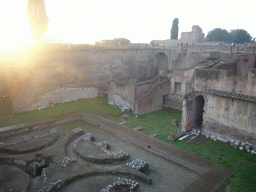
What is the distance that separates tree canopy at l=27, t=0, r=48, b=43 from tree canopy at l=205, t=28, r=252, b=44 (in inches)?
1259

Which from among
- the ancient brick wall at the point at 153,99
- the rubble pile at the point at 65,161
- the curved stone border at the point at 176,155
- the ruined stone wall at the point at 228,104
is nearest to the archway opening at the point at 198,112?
the ruined stone wall at the point at 228,104

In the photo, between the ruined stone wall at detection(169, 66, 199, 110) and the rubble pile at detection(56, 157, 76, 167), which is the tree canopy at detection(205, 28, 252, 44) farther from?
the rubble pile at detection(56, 157, 76, 167)

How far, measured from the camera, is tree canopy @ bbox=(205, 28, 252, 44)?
133 ft

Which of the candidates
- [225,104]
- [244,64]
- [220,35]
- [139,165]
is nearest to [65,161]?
[139,165]

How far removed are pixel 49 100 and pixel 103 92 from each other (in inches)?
210

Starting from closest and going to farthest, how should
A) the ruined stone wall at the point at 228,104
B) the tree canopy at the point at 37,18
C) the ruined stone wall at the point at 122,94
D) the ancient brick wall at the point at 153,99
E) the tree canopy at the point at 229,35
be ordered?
the ruined stone wall at the point at 228,104 → the ancient brick wall at the point at 153,99 → the ruined stone wall at the point at 122,94 → the tree canopy at the point at 37,18 → the tree canopy at the point at 229,35

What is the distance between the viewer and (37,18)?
78.5ft

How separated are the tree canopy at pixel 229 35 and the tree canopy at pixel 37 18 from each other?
3198 cm

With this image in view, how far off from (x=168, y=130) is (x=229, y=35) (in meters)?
37.0

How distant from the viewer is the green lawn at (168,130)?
8.09 m

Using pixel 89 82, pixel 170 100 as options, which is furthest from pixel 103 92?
pixel 170 100

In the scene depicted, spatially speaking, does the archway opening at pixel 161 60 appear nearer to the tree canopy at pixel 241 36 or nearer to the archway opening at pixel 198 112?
the archway opening at pixel 198 112

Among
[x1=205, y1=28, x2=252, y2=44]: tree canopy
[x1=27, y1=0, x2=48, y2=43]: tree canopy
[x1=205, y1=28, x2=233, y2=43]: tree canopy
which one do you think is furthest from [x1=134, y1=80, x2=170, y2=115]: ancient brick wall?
[x1=205, y1=28, x2=252, y2=44]: tree canopy

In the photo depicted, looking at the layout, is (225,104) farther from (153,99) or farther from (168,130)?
(153,99)
